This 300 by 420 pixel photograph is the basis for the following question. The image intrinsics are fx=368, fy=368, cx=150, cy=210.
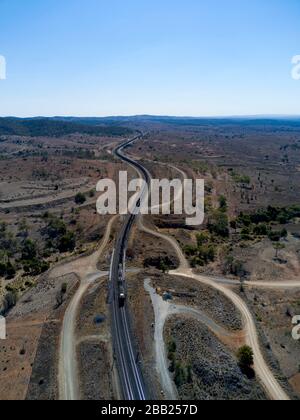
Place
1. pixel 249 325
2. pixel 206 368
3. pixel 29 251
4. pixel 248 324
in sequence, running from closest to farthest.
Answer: pixel 206 368, pixel 249 325, pixel 248 324, pixel 29 251

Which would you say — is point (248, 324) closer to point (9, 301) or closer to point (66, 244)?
point (9, 301)

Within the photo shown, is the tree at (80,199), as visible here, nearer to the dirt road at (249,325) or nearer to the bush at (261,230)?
the dirt road at (249,325)

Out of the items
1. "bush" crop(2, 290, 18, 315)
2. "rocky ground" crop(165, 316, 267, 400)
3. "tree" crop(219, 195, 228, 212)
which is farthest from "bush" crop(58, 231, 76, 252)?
"tree" crop(219, 195, 228, 212)

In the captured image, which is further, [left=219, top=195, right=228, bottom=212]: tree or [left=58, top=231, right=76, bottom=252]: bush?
[left=219, top=195, right=228, bottom=212]: tree

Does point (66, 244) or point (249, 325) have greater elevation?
point (66, 244)

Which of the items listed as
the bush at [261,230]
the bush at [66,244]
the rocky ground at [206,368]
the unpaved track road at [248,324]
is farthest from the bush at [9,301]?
the bush at [261,230]

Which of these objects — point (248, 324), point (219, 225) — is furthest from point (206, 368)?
point (219, 225)

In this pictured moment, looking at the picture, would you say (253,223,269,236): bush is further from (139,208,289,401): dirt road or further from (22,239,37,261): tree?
(22,239,37,261): tree

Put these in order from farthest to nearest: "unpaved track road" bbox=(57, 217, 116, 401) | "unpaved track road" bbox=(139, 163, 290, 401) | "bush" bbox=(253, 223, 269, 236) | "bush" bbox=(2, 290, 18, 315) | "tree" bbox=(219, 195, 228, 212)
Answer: "tree" bbox=(219, 195, 228, 212), "bush" bbox=(253, 223, 269, 236), "bush" bbox=(2, 290, 18, 315), "unpaved track road" bbox=(139, 163, 290, 401), "unpaved track road" bbox=(57, 217, 116, 401)
